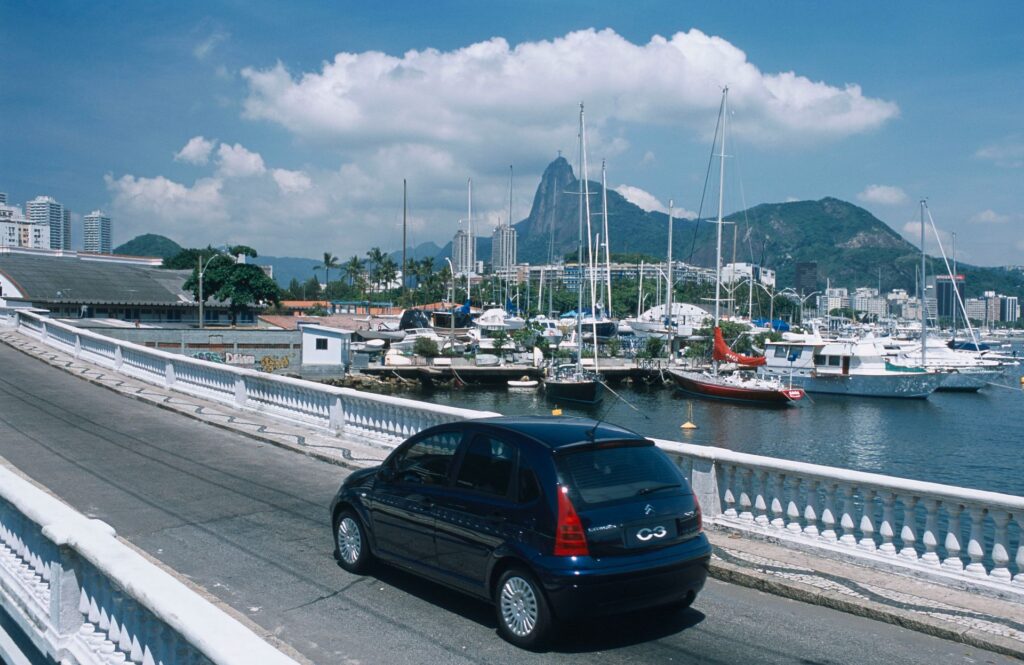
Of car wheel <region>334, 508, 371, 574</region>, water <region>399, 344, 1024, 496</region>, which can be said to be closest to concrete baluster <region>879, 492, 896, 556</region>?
car wheel <region>334, 508, 371, 574</region>

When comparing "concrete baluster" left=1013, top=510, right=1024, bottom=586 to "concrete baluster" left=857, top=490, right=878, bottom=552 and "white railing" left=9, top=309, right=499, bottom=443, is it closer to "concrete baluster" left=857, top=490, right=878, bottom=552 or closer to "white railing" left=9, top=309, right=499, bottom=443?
"concrete baluster" left=857, top=490, right=878, bottom=552

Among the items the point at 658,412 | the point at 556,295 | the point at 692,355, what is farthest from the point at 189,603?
the point at 556,295

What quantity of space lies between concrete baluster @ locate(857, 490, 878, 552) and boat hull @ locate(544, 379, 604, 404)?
1892 inches

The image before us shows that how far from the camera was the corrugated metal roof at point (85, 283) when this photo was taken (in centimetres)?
6819

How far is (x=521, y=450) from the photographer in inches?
276

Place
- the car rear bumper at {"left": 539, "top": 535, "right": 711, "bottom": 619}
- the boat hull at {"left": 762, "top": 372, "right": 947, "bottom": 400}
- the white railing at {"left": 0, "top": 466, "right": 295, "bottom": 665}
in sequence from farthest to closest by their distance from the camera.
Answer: the boat hull at {"left": 762, "top": 372, "right": 947, "bottom": 400}, the car rear bumper at {"left": 539, "top": 535, "right": 711, "bottom": 619}, the white railing at {"left": 0, "top": 466, "right": 295, "bottom": 665}

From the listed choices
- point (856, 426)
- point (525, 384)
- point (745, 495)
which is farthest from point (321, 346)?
point (745, 495)

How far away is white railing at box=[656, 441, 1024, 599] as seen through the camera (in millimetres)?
7785

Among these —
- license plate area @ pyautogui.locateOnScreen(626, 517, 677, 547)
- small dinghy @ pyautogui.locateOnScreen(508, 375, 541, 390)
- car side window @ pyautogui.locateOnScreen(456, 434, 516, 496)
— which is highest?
car side window @ pyautogui.locateOnScreen(456, 434, 516, 496)

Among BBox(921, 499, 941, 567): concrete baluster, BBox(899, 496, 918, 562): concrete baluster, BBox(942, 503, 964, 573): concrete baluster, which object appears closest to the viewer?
BBox(942, 503, 964, 573): concrete baluster

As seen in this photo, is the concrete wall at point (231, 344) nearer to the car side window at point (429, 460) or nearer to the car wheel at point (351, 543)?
the car wheel at point (351, 543)

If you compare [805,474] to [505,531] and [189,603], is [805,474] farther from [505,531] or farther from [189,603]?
[189,603]

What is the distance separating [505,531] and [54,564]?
3.21 meters

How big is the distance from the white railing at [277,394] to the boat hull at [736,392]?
141ft
